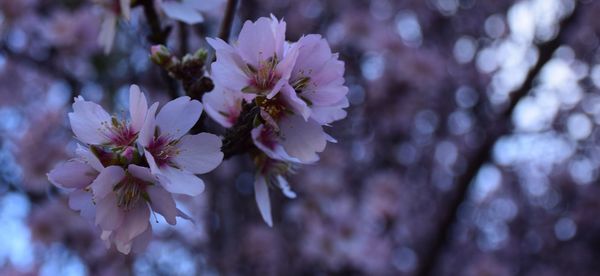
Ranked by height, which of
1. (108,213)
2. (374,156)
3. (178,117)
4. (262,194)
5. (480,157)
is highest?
(178,117)

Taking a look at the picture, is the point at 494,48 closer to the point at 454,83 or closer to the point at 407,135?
the point at 454,83

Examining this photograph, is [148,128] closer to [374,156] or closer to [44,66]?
[44,66]

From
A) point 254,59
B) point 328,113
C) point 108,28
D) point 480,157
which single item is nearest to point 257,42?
point 254,59

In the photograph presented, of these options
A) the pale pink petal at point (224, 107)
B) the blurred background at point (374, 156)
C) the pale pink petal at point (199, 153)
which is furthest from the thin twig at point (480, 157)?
the pale pink petal at point (199, 153)

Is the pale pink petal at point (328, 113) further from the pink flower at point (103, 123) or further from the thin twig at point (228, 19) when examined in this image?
the thin twig at point (228, 19)

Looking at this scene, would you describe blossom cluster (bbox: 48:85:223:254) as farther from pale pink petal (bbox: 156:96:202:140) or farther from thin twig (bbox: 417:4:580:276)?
thin twig (bbox: 417:4:580:276)

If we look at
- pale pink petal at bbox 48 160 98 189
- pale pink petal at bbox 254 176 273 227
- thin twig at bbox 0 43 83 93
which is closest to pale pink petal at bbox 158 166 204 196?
pale pink petal at bbox 48 160 98 189

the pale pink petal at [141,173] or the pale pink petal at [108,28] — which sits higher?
the pale pink petal at [141,173]

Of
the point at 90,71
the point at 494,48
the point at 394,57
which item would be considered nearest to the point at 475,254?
the point at 494,48
